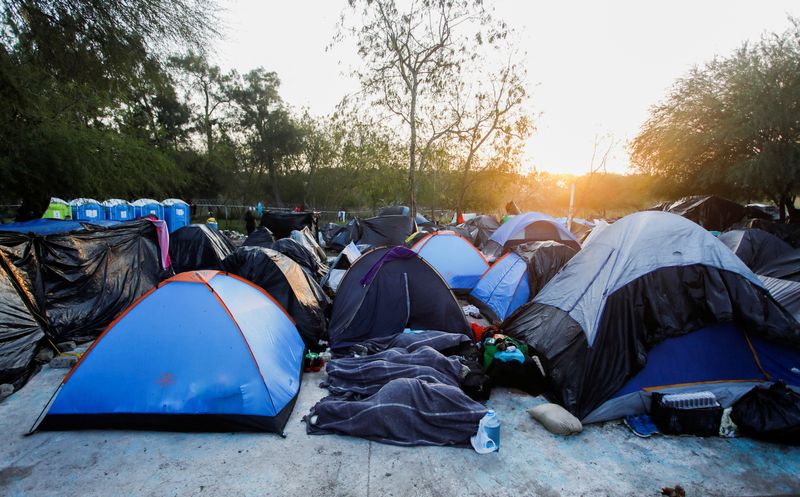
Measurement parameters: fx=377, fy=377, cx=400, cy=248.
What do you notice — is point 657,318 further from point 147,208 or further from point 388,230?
point 147,208

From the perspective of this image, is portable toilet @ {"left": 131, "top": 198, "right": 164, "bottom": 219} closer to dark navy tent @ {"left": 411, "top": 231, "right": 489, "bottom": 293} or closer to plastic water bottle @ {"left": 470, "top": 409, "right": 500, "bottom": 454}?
dark navy tent @ {"left": 411, "top": 231, "right": 489, "bottom": 293}

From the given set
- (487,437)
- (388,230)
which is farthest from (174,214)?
(487,437)

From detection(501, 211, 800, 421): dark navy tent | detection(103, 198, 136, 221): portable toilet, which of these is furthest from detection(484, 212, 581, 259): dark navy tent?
detection(103, 198, 136, 221): portable toilet

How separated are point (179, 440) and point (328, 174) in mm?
32066

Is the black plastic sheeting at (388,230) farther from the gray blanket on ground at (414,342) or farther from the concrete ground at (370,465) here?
the concrete ground at (370,465)

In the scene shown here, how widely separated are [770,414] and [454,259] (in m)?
5.71

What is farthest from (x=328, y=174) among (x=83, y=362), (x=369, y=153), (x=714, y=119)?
(x=83, y=362)

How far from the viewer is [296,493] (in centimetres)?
269

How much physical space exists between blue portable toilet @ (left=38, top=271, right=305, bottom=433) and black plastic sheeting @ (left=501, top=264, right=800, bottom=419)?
2.83m

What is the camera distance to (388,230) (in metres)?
14.1

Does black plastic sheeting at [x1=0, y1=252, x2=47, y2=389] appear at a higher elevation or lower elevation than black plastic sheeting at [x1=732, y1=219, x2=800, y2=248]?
lower

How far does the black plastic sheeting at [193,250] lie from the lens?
845cm

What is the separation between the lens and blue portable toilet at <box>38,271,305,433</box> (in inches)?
130

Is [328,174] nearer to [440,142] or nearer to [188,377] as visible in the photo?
[440,142]
